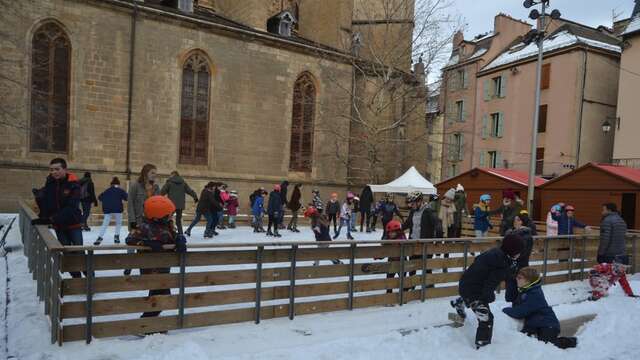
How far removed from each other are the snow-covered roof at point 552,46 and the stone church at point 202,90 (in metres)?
8.80

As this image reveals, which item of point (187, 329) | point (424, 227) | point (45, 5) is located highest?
point (45, 5)

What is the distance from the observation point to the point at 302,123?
2377cm

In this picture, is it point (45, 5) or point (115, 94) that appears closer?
point (45, 5)

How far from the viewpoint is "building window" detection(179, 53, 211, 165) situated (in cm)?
2022

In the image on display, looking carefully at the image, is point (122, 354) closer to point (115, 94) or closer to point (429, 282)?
point (429, 282)

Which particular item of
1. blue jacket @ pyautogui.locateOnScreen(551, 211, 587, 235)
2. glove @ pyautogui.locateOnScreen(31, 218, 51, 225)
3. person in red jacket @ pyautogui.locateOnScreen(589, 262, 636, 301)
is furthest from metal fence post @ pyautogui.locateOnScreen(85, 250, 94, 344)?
blue jacket @ pyautogui.locateOnScreen(551, 211, 587, 235)

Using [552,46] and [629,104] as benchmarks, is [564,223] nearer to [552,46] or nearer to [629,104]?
[629,104]

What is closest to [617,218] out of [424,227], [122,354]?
[424,227]

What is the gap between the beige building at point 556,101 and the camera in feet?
86.8

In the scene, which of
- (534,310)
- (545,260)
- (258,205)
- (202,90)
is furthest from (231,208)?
(534,310)

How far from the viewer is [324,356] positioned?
14.7 feet

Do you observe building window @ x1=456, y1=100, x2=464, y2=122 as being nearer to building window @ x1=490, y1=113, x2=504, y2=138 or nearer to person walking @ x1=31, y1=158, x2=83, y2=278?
building window @ x1=490, y1=113, x2=504, y2=138

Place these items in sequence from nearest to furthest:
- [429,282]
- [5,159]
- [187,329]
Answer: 1. [187,329]
2. [429,282]
3. [5,159]

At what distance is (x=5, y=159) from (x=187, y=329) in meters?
15.4
